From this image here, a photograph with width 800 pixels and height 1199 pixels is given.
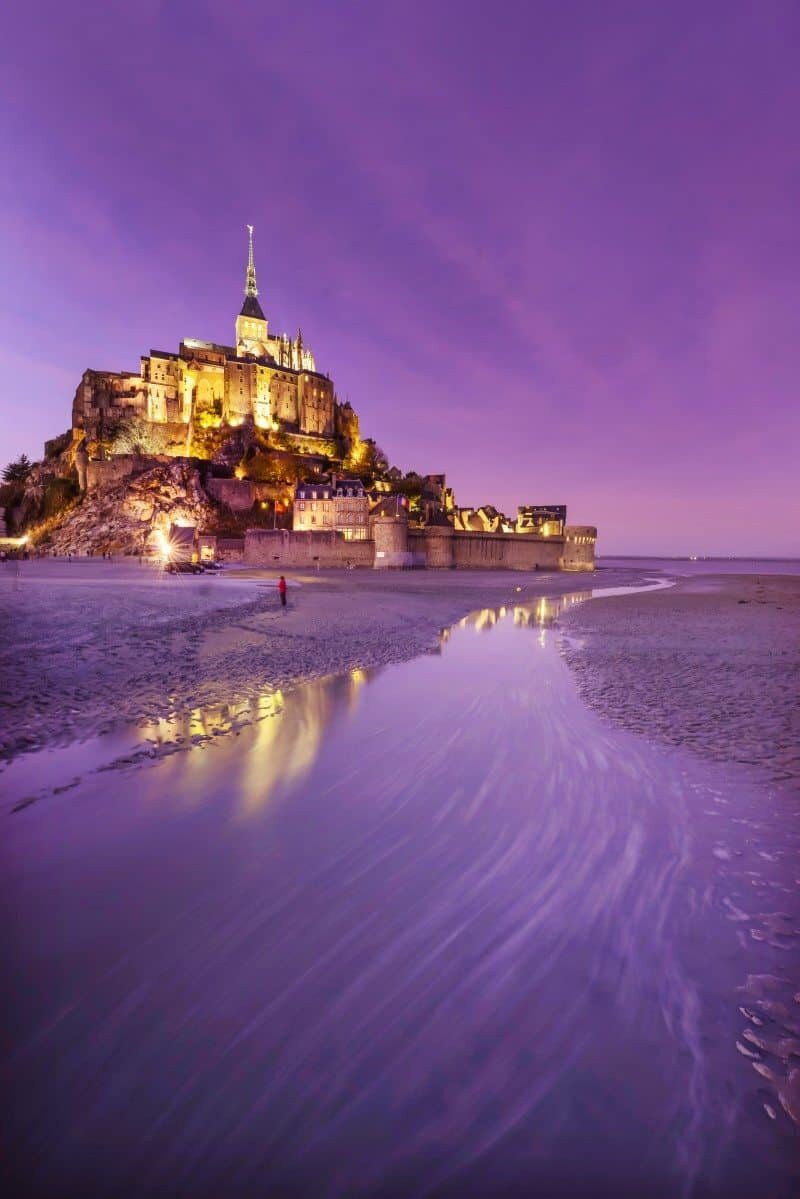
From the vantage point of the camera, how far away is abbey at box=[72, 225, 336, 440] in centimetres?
6825

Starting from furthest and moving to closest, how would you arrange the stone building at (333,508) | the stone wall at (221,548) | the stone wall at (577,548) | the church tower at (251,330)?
the church tower at (251,330), the stone wall at (577,548), the stone building at (333,508), the stone wall at (221,548)

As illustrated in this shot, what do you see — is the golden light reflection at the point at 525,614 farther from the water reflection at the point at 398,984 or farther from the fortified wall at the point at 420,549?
the fortified wall at the point at 420,549

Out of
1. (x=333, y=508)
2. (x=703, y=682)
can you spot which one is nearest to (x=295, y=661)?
(x=703, y=682)

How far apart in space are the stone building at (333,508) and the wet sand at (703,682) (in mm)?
39106

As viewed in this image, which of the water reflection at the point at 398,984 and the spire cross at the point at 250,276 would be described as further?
the spire cross at the point at 250,276

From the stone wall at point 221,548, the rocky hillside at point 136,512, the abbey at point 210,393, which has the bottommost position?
the stone wall at point 221,548

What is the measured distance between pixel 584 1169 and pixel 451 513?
232ft

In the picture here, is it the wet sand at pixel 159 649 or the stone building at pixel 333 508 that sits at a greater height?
the stone building at pixel 333 508

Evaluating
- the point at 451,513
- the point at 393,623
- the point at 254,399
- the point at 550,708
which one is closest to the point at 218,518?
the point at 254,399

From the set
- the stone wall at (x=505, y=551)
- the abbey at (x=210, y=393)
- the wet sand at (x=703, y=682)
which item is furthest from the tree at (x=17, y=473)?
the wet sand at (x=703, y=682)

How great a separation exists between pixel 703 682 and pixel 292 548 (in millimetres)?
46371

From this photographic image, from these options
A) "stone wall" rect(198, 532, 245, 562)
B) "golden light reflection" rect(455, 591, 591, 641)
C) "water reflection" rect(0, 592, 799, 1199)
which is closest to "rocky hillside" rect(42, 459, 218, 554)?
"stone wall" rect(198, 532, 245, 562)

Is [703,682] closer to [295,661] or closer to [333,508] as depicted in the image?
[295,661]

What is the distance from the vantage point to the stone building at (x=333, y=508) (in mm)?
55656
